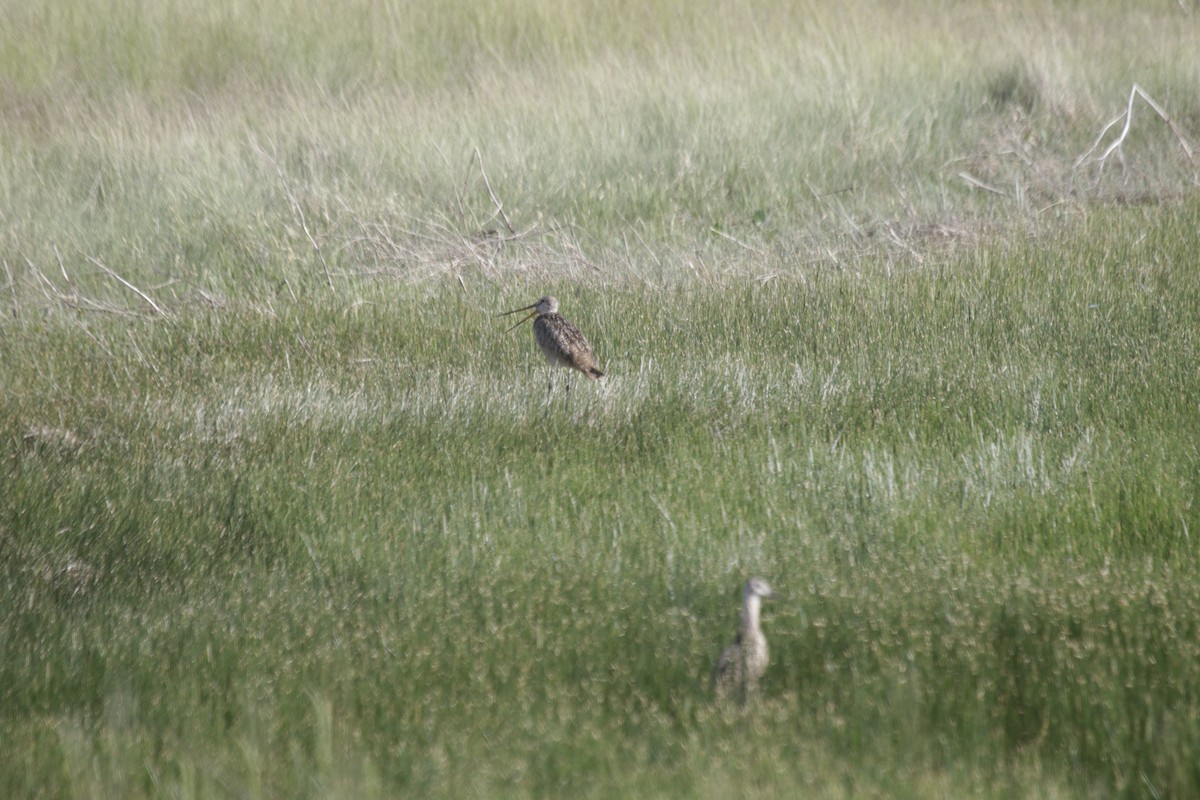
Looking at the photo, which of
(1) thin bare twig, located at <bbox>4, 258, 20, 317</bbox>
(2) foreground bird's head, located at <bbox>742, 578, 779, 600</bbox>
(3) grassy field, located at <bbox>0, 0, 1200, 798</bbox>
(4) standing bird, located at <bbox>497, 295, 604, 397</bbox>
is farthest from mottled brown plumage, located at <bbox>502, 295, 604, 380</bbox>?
(1) thin bare twig, located at <bbox>4, 258, 20, 317</bbox>

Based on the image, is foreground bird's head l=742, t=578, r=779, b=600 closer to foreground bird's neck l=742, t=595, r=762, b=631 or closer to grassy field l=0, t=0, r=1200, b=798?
foreground bird's neck l=742, t=595, r=762, b=631

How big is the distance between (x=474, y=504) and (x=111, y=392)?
3064mm

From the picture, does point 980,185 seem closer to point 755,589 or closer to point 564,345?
point 564,345

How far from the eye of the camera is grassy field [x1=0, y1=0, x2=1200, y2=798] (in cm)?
395

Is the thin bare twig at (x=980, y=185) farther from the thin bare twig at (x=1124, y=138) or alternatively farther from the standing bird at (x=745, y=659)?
the standing bird at (x=745, y=659)

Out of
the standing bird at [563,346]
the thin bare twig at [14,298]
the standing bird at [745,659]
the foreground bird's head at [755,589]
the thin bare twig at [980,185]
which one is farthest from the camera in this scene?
the thin bare twig at [980,185]

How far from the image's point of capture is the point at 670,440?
6.32 metres

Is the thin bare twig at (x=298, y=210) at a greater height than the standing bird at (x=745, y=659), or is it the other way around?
the standing bird at (x=745, y=659)

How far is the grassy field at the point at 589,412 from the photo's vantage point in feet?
13.0

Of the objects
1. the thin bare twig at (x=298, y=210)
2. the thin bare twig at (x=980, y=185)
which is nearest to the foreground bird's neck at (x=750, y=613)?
the thin bare twig at (x=298, y=210)

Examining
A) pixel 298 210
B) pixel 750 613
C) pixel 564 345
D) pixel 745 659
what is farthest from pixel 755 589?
pixel 298 210

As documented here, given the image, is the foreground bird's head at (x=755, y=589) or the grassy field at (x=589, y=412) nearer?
the grassy field at (x=589, y=412)

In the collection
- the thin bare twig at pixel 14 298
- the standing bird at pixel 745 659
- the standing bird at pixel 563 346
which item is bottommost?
the thin bare twig at pixel 14 298

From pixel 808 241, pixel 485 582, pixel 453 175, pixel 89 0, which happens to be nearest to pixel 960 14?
pixel 808 241
